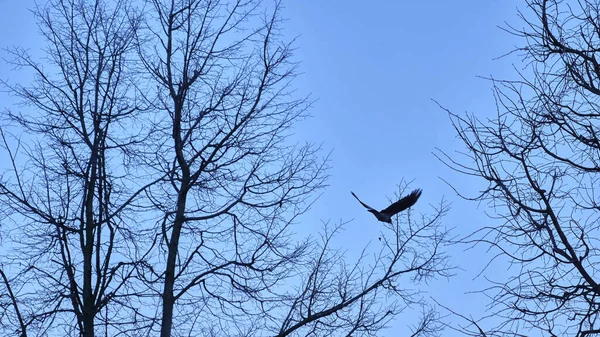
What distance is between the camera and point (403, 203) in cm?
788

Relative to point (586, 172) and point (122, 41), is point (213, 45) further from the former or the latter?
point (586, 172)

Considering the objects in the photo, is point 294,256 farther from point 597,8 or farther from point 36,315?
point 597,8

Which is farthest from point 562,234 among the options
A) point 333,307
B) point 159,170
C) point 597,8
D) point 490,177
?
point 159,170

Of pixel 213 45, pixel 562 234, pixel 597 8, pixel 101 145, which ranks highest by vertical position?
pixel 213 45

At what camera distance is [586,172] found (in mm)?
4527

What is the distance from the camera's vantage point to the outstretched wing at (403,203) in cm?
786

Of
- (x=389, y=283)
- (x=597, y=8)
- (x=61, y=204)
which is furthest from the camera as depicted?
(x=389, y=283)

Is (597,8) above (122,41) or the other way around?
the other way around

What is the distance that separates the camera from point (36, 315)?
6574 mm

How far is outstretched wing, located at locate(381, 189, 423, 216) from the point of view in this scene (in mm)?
7859

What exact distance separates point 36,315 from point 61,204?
102 centimetres

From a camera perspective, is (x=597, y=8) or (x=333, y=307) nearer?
(x=597, y=8)

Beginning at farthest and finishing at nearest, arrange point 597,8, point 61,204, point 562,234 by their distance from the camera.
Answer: point 61,204 < point 597,8 < point 562,234

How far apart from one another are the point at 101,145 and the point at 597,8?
4515 millimetres
